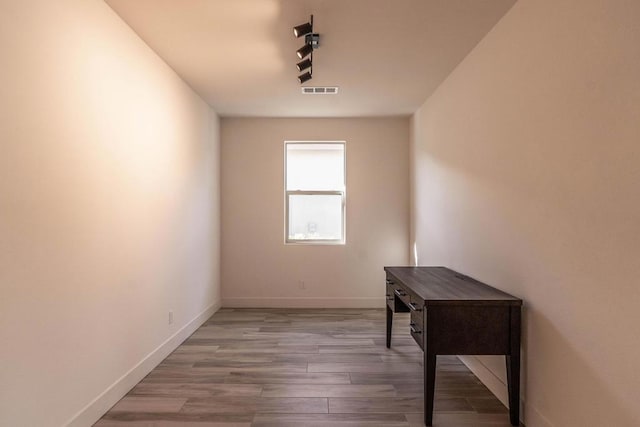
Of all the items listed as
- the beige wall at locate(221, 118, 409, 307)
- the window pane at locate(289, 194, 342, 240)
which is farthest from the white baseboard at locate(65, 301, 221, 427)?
the window pane at locate(289, 194, 342, 240)

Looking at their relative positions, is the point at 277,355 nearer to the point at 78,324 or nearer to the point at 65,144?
the point at 78,324

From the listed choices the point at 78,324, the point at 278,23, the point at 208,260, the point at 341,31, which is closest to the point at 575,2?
the point at 341,31

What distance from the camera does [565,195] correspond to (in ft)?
6.25

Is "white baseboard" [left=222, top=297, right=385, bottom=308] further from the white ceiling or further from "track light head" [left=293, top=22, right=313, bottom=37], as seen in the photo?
A: "track light head" [left=293, top=22, right=313, bottom=37]

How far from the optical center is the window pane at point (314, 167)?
532 cm

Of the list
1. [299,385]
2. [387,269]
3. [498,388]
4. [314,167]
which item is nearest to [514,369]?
[498,388]

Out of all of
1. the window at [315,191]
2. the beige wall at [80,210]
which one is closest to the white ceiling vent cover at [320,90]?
the window at [315,191]

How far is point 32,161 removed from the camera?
5.94 ft

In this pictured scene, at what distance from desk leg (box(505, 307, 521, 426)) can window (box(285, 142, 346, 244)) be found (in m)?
3.17

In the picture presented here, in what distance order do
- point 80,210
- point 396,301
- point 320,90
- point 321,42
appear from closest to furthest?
1. point 80,210
2. point 321,42
3. point 396,301
4. point 320,90

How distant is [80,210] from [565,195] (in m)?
2.59

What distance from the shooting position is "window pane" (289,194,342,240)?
533cm

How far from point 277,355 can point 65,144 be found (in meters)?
2.35

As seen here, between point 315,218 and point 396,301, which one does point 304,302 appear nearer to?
point 315,218
